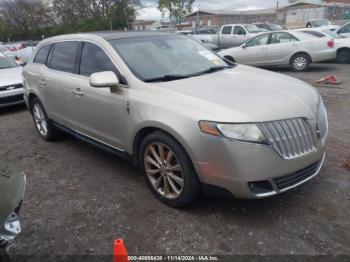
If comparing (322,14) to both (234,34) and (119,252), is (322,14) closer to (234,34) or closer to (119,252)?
(234,34)

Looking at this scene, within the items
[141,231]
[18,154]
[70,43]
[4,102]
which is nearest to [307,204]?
[141,231]

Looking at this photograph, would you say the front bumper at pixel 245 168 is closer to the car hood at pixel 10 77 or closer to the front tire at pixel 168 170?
the front tire at pixel 168 170

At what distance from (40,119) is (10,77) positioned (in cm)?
285

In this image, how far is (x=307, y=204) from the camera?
10.6 feet

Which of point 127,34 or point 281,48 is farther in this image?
point 281,48

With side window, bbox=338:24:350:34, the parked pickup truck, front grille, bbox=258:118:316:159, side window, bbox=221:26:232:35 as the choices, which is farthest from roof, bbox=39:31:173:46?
side window, bbox=221:26:232:35

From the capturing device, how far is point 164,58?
3777 mm

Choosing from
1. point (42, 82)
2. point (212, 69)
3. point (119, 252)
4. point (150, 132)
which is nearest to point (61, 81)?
point (42, 82)

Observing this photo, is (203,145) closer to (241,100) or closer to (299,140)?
(241,100)

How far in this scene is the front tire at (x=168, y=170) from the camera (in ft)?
9.74

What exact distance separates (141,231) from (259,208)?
1.14 meters

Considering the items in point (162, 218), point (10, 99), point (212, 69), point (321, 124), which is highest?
point (212, 69)

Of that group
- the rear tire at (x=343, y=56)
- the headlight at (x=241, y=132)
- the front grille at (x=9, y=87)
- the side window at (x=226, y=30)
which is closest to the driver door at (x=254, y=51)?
the rear tire at (x=343, y=56)

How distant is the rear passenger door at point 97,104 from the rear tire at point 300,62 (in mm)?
8941
